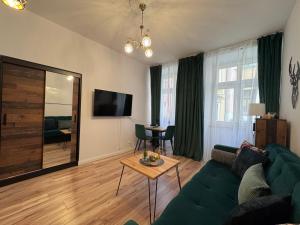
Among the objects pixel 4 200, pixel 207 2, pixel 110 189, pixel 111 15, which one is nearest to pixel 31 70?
pixel 111 15

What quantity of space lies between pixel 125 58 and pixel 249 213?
4.18 meters

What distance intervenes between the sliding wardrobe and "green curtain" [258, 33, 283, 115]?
12.1 feet

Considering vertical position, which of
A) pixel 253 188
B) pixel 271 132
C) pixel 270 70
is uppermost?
pixel 270 70

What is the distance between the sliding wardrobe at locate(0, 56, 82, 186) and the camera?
92.6 inches

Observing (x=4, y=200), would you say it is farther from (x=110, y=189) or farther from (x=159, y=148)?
(x=159, y=148)

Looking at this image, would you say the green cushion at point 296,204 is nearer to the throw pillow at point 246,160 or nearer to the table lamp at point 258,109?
the throw pillow at point 246,160

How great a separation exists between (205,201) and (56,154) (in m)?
2.93

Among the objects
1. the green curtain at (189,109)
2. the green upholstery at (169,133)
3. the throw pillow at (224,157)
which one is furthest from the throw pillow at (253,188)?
the green upholstery at (169,133)

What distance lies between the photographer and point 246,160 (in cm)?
186

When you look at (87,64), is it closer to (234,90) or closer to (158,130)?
(158,130)

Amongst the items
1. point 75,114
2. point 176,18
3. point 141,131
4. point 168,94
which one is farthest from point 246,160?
point 75,114

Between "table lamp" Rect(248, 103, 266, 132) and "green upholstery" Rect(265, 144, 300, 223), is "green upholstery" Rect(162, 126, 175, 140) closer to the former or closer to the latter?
"table lamp" Rect(248, 103, 266, 132)

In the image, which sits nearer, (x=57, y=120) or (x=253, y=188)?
(x=253, y=188)

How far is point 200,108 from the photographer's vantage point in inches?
150
